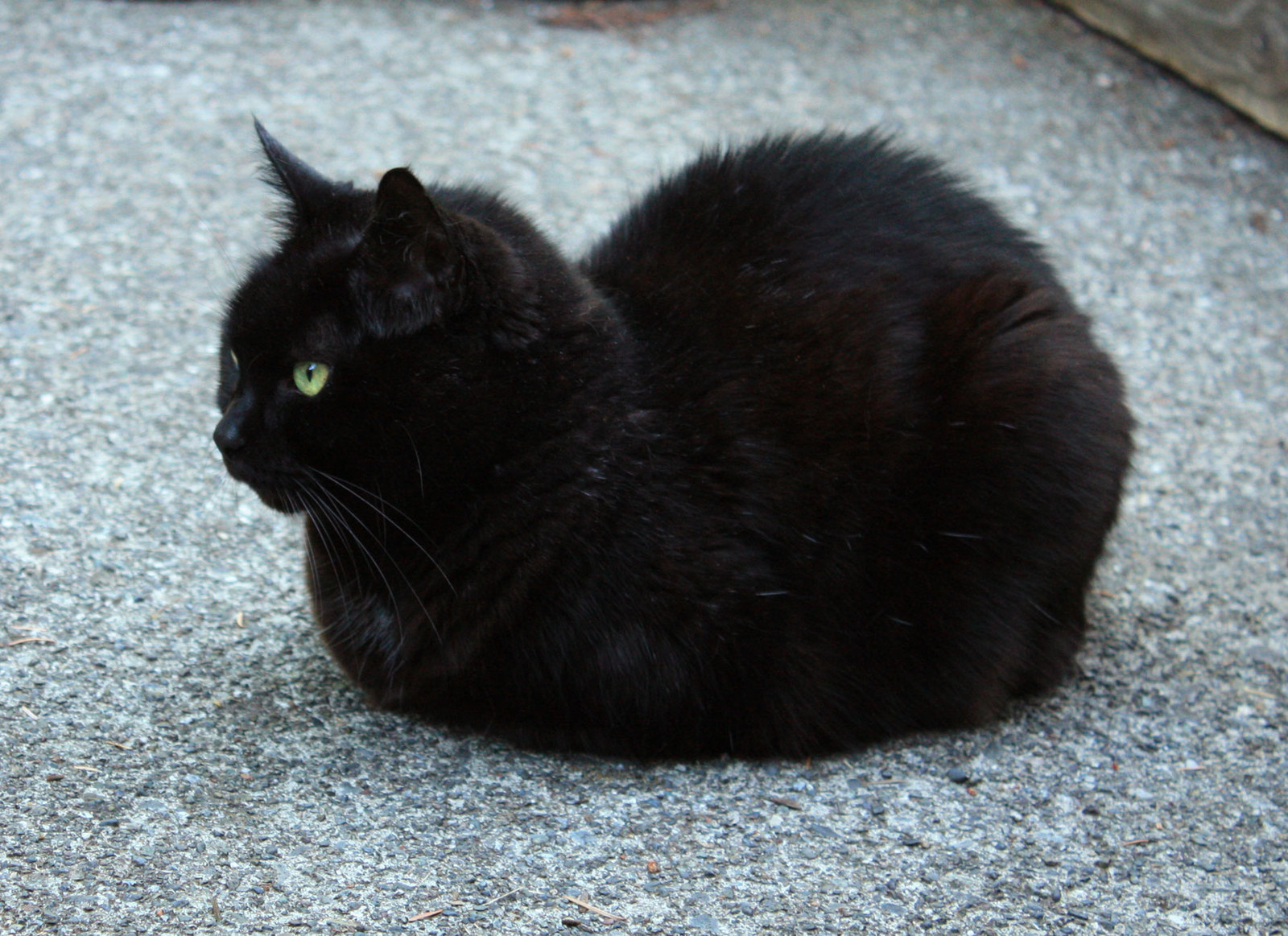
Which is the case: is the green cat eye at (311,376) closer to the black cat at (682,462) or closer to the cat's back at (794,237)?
the black cat at (682,462)

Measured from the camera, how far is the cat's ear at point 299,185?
7.31ft

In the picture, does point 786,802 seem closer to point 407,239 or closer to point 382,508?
point 382,508

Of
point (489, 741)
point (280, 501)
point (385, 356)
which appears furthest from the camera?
point (489, 741)

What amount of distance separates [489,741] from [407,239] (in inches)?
36.2

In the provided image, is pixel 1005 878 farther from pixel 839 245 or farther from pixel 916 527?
pixel 839 245

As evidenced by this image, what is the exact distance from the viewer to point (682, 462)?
2.29 meters

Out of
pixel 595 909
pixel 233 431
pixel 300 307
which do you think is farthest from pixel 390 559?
pixel 595 909

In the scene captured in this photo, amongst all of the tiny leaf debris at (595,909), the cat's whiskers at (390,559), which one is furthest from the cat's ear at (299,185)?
the tiny leaf debris at (595,909)

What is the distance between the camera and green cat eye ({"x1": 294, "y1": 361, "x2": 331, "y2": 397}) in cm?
214

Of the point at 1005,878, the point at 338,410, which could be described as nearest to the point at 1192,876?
the point at 1005,878

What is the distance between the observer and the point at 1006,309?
2.48 meters

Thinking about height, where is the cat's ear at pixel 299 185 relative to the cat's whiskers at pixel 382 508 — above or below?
above

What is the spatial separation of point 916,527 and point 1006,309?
1.49 feet

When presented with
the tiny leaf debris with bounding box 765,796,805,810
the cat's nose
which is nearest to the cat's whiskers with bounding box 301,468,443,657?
the cat's nose
